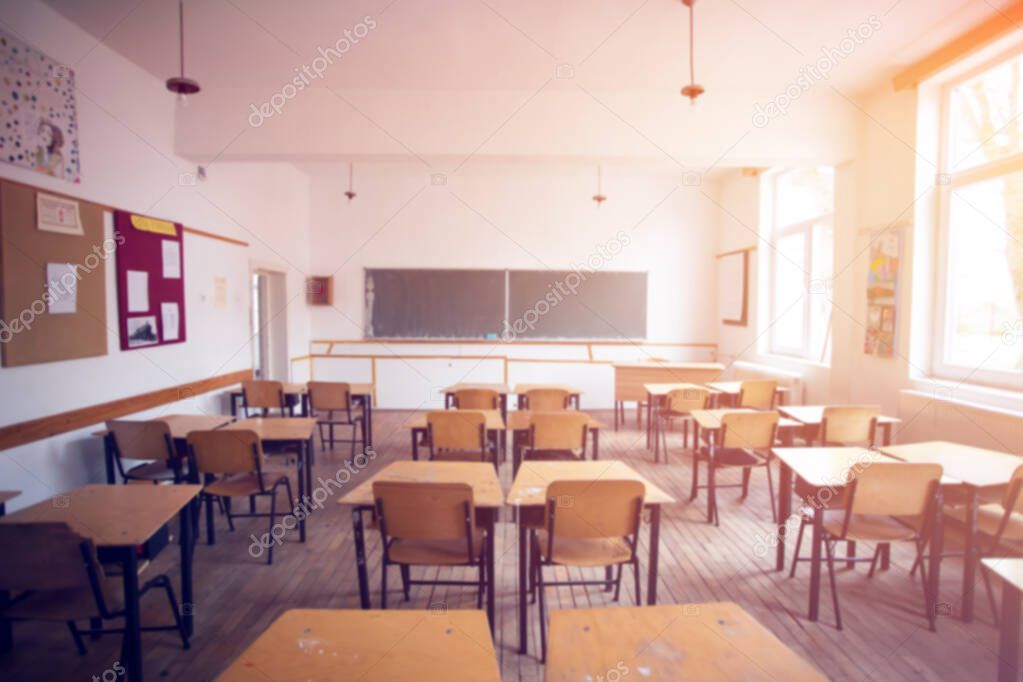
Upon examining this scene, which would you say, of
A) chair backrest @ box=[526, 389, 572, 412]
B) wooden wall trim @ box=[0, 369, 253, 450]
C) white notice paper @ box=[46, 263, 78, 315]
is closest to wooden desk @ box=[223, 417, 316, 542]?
wooden wall trim @ box=[0, 369, 253, 450]

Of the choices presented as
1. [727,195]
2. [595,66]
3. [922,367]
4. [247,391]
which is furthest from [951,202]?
[247,391]

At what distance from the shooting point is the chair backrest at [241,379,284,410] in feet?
16.9

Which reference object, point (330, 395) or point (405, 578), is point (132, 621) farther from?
point (330, 395)

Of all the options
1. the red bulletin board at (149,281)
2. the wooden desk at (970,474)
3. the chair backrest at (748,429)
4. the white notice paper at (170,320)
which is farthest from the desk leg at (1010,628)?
the white notice paper at (170,320)

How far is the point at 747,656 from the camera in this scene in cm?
119

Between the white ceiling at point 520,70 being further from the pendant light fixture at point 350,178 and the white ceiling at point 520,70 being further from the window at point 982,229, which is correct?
the pendant light fixture at point 350,178

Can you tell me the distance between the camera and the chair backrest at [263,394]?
515cm

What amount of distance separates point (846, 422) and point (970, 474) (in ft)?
4.37

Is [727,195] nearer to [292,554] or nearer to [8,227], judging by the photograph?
[292,554]

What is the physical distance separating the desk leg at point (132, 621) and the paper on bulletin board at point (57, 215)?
262 cm

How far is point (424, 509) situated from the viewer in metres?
2.26

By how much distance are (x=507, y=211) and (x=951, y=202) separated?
17.5 feet

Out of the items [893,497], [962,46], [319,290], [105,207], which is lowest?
[893,497]

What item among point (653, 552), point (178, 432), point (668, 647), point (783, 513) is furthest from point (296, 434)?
point (783, 513)
